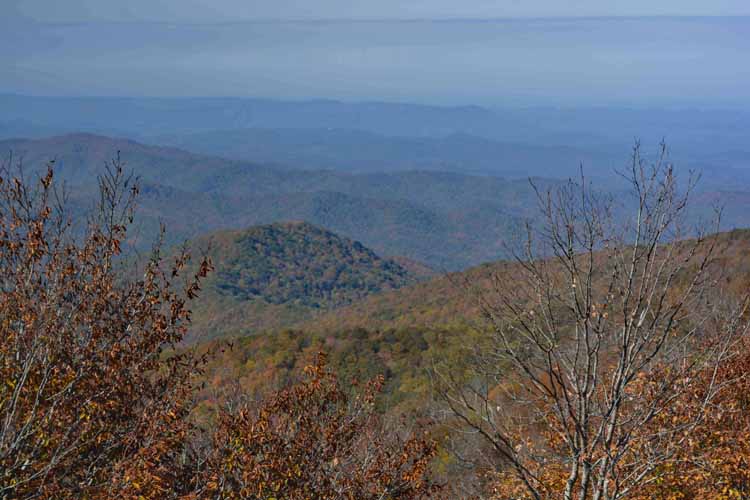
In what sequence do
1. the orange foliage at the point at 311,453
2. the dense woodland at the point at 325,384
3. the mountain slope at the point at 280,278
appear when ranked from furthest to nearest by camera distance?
the mountain slope at the point at 280,278
the orange foliage at the point at 311,453
the dense woodland at the point at 325,384

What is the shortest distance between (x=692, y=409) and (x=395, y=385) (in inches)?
1540

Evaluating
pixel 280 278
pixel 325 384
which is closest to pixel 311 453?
pixel 325 384

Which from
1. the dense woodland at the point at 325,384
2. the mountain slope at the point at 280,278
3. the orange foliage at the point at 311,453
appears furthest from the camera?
the mountain slope at the point at 280,278

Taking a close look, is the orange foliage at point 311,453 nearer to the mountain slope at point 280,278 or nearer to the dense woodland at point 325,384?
the dense woodland at point 325,384

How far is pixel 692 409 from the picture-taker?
33.4 feet

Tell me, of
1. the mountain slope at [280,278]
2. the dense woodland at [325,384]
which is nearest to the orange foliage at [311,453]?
the dense woodland at [325,384]

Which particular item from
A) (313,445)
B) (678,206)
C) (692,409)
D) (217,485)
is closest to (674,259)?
(678,206)

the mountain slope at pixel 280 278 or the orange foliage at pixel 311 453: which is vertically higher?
the orange foliage at pixel 311 453

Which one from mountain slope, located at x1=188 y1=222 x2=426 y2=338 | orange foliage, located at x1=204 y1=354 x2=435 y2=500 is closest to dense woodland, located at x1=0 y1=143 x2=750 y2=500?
orange foliage, located at x1=204 y1=354 x2=435 y2=500

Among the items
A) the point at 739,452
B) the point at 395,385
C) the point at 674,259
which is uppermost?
the point at 674,259

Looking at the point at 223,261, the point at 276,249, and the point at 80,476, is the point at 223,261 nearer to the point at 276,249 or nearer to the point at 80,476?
the point at 276,249

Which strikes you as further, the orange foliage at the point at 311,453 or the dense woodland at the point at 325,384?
the orange foliage at the point at 311,453

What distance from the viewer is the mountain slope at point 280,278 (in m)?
133

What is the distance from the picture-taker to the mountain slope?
133m
